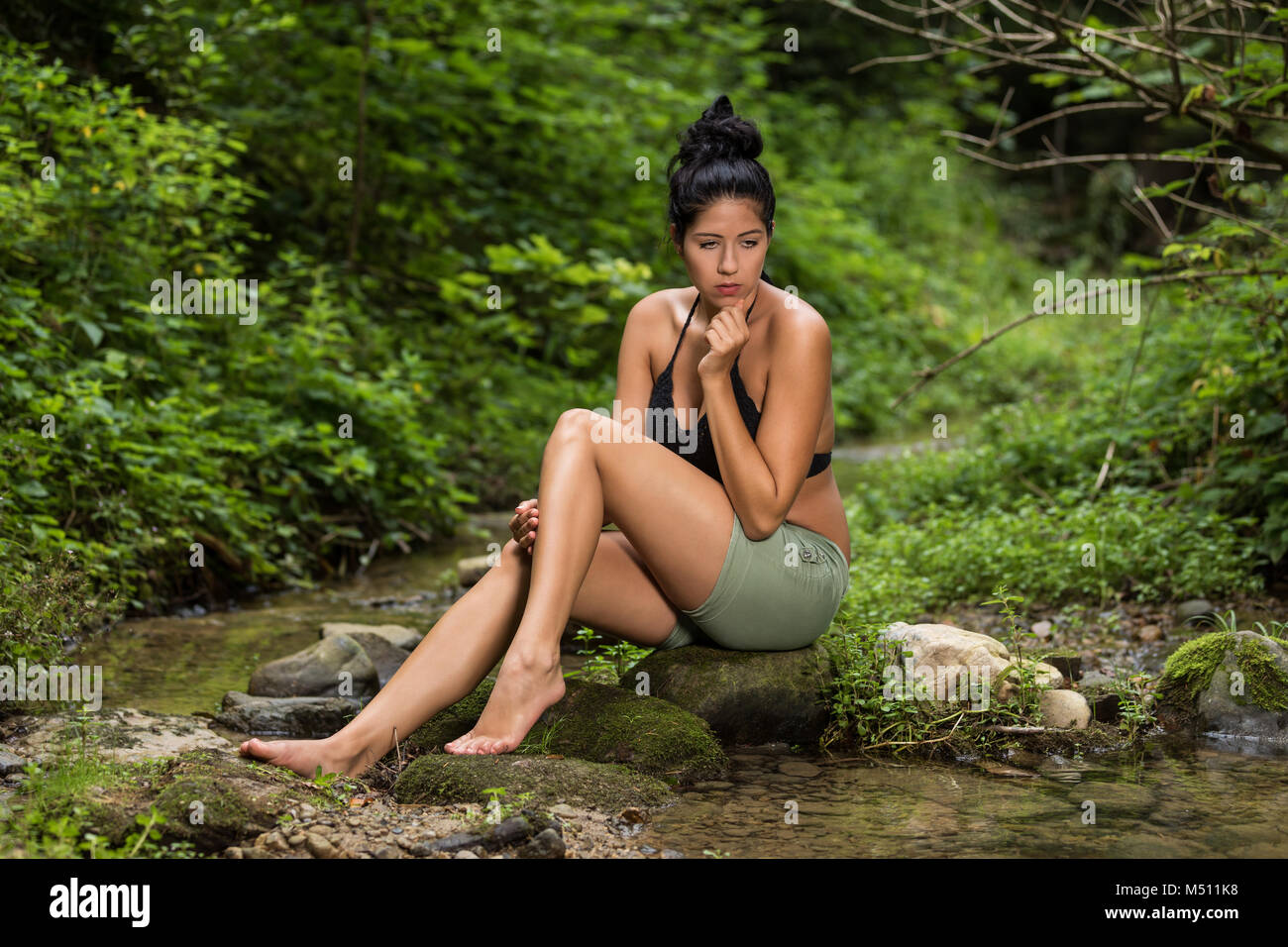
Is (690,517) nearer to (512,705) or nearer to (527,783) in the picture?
(512,705)

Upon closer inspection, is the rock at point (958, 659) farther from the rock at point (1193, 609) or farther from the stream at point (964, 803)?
the rock at point (1193, 609)

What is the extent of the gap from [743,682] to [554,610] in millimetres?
710

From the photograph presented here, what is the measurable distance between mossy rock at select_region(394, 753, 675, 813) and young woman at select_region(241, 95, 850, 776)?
0.14m

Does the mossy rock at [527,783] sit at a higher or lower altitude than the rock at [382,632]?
lower

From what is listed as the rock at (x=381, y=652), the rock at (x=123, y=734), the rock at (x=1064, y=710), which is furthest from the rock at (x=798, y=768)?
the rock at (x=381, y=652)

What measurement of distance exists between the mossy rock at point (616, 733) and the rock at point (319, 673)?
85cm

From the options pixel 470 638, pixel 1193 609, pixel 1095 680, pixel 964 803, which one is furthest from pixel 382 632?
pixel 1193 609

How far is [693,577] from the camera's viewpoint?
3270 millimetres

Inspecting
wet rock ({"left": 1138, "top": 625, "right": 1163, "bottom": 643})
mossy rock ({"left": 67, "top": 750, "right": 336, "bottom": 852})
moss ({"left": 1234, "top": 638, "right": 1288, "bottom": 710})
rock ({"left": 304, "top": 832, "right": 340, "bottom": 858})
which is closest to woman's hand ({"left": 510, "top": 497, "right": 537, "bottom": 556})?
mossy rock ({"left": 67, "top": 750, "right": 336, "bottom": 852})

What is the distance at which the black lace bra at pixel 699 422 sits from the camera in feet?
11.4

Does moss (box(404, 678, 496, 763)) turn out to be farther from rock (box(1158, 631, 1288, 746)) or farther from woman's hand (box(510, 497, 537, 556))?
rock (box(1158, 631, 1288, 746))

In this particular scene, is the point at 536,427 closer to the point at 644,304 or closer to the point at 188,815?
the point at 644,304

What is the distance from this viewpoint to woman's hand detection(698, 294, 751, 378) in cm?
315
